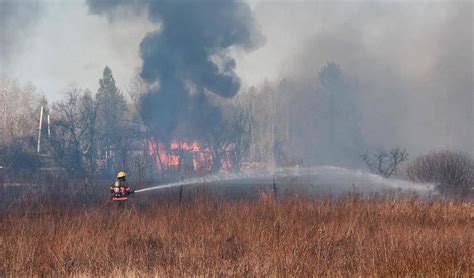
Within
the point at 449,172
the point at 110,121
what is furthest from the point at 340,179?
the point at 110,121

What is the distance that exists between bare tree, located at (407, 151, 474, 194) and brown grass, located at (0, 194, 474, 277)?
8.36m

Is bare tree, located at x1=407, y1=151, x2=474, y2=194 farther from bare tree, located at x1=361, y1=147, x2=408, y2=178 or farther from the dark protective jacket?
→ the dark protective jacket

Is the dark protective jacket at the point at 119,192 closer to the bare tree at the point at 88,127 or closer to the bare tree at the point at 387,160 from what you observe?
the bare tree at the point at 387,160

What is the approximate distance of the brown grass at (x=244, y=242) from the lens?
714 centimetres

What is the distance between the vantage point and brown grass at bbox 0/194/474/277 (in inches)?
281

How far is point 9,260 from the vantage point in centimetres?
775

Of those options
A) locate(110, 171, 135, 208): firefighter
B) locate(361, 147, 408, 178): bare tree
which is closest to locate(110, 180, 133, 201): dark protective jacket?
locate(110, 171, 135, 208): firefighter

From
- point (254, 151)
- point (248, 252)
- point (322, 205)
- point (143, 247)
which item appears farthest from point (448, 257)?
point (254, 151)

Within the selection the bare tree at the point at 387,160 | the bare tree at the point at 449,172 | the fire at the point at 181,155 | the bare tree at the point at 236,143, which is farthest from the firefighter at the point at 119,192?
the bare tree at the point at 236,143

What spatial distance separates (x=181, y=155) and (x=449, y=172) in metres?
22.7

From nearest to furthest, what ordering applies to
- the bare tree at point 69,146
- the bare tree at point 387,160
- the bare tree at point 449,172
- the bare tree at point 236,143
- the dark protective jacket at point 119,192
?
the dark protective jacket at point 119,192 → the bare tree at point 449,172 → the bare tree at point 387,160 → the bare tree at point 69,146 → the bare tree at point 236,143

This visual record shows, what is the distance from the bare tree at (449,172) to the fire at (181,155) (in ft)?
63.1

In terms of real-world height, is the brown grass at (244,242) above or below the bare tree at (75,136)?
below

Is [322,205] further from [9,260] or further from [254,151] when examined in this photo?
[254,151]
